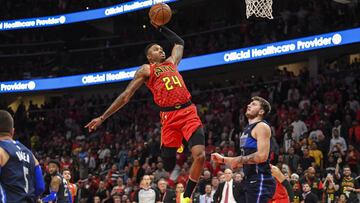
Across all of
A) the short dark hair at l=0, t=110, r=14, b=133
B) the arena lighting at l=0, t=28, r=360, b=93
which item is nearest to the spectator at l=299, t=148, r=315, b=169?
the arena lighting at l=0, t=28, r=360, b=93

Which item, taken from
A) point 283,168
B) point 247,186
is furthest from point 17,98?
point 247,186

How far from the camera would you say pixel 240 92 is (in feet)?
78.5

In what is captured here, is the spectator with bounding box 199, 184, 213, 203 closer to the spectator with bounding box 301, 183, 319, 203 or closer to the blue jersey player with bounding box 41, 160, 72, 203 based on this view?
the spectator with bounding box 301, 183, 319, 203

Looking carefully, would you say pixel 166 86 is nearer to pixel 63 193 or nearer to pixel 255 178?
pixel 255 178

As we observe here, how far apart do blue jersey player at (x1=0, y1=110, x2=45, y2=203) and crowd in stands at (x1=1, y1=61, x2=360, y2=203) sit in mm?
7508

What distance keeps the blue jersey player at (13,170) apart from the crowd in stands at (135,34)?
16.5 metres

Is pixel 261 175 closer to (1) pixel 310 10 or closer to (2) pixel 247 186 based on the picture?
(2) pixel 247 186

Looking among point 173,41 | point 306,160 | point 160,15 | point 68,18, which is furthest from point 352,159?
point 68,18

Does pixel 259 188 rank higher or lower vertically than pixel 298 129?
lower

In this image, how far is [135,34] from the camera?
30891 mm

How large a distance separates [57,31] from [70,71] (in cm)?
378

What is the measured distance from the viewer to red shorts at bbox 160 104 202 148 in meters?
8.41

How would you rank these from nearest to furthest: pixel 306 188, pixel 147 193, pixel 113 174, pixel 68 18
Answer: pixel 306 188
pixel 147 193
pixel 113 174
pixel 68 18

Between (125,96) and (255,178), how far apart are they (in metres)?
2.03
